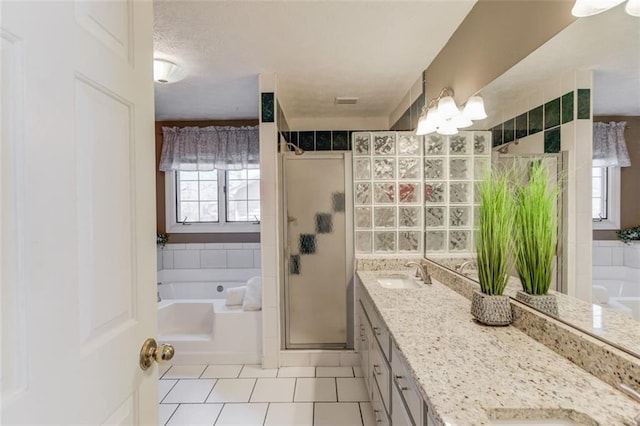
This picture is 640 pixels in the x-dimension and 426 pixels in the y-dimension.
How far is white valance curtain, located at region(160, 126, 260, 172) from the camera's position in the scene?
3.98 m

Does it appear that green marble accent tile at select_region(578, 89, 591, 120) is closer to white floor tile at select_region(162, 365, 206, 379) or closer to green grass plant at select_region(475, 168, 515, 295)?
green grass plant at select_region(475, 168, 515, 295)

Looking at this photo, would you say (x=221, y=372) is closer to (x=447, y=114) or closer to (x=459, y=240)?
(x=459, y=240)

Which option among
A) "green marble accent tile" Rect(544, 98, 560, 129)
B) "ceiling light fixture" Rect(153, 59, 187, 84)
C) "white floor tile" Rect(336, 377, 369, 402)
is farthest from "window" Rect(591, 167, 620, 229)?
"ceiling light fixture" Rect(153, 59, 187, 84)

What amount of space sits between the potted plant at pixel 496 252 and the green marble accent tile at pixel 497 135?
212mm

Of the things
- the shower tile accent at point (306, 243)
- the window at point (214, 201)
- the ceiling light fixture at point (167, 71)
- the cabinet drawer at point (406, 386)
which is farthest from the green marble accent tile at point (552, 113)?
the window at point (214, 201)

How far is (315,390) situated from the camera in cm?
250

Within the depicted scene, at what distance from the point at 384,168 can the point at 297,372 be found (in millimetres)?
1856

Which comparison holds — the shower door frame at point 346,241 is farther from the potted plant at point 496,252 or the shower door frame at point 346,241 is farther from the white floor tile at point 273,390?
the potted plant at point 496,252

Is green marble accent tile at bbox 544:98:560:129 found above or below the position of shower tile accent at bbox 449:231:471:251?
above

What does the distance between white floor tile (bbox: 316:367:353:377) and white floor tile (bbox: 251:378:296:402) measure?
253 mm

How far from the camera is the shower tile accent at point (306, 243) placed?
304cm

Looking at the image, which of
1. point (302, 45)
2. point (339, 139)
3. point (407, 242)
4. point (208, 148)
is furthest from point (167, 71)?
point (407, 242)

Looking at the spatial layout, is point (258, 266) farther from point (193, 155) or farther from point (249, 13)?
point (249, 13)

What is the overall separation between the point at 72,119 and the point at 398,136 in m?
2.60
